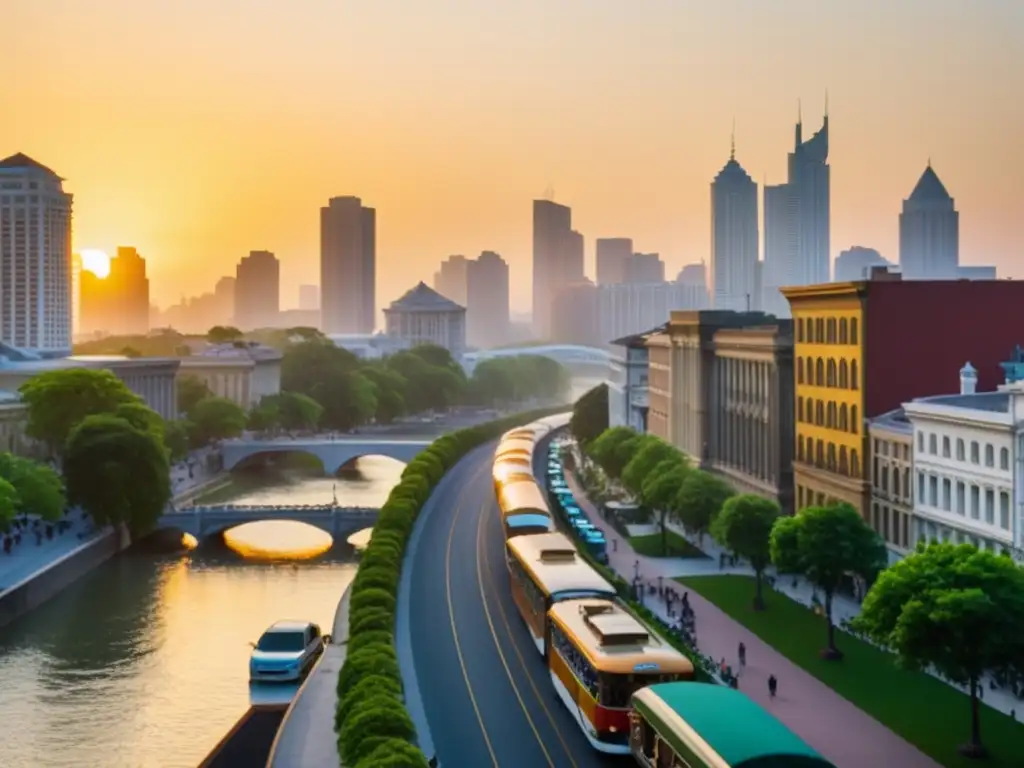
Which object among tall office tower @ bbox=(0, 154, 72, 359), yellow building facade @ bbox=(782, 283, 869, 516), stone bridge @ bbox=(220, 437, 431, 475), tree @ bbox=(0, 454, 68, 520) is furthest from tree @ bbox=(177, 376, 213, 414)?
yellow building facade @ bbox=(782, 283, 869, 516)

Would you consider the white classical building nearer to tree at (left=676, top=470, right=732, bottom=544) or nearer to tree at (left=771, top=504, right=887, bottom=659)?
tree at (left=771, top=504, right=887, bottom=659)

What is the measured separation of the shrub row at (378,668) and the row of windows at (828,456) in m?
22.2

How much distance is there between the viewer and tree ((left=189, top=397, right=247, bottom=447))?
14512cm

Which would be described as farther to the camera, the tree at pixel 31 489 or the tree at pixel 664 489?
the tree at pixel 31 489

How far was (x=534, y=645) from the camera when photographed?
53.0m

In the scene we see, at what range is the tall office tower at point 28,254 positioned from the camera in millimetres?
171500

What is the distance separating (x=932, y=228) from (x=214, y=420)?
82799 mm

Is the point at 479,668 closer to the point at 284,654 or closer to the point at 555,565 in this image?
the point at 555,565

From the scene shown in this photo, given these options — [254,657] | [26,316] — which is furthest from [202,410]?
[254,657]

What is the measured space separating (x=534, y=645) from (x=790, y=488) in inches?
1545

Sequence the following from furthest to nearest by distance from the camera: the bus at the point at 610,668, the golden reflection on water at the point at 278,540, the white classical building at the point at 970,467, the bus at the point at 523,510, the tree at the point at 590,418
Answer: the tree at the point at 590,418, the golden reflection on water at the point at 278,540, the bus at the point at 523,510, the white classical building at the point at 970,467, the bus at the point at 610,668

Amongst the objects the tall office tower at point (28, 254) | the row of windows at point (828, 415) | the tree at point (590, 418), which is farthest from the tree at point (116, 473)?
the tall office tower at point (28, 254)

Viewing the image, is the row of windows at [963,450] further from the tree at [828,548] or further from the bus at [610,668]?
the bus at [610,668]

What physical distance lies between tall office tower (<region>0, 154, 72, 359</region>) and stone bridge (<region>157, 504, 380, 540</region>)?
78004 mm
